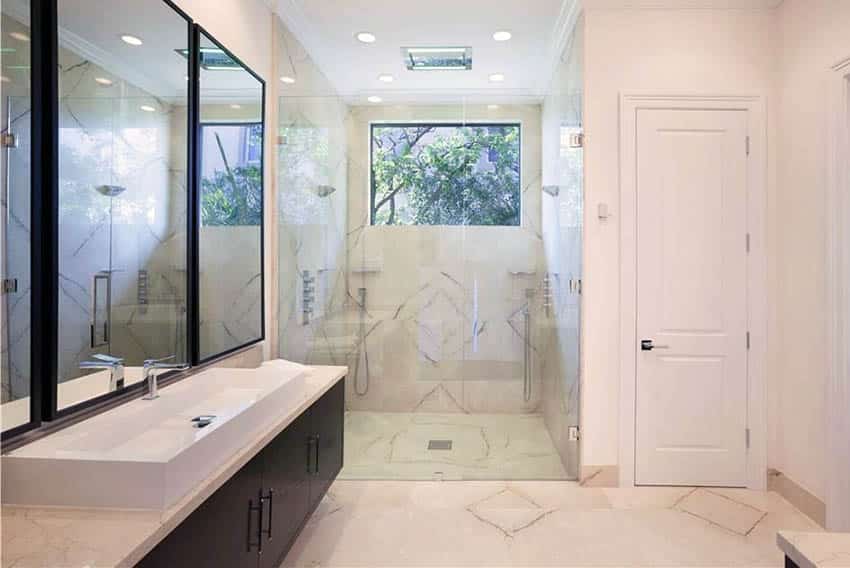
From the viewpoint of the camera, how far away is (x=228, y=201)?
2596mm

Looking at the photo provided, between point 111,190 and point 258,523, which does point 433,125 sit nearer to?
point 111,190

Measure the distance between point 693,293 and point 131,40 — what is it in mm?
3088

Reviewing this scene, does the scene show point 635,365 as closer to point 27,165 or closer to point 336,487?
point 336,487

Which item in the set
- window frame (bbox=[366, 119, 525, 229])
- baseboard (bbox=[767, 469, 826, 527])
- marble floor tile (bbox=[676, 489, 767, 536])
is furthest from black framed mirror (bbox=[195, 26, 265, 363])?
baseboard (bbox=[767, 469, 826, 527])

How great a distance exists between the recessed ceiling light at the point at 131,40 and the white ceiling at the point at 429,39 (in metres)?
1.50

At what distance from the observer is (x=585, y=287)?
124 inches

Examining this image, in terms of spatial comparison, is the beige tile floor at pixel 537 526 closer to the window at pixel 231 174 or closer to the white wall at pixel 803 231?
the white wall at pixel 803 231

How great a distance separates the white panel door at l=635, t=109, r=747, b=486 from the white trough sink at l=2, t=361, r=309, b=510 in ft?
7.32

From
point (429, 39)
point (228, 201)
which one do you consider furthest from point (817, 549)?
point (429, 39)

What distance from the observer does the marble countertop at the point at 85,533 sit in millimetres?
1018

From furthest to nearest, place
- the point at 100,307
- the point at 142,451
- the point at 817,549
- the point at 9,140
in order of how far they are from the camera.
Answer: the point at 100,307 < the point at 142,451 < the point at 9,140 < the point at 817,549

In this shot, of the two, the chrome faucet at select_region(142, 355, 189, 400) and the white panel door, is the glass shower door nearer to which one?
the chrome faucet at select_region(142, 355, 189, 400)

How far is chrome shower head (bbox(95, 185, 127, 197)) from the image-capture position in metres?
1.67

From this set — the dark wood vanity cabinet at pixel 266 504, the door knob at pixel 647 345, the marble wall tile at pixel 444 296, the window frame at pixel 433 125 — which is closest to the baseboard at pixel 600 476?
the door knob at pixel 647 345
